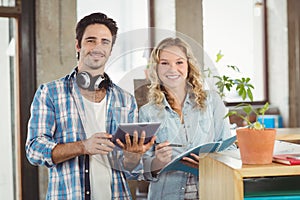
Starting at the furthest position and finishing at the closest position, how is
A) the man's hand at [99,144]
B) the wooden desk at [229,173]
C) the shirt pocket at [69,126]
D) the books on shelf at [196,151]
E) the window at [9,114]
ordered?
the window at [9,114]
the shirt pocket at [69,126]
the man's hand at [99,144]
the books on shelf at [196,151]
the wooden desk at [229,173]

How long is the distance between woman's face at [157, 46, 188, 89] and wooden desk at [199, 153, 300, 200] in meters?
0.36

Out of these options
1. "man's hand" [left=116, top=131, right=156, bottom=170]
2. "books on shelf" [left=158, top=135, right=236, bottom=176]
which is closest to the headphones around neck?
"man's hand" [left=116, top=131, right=156, bottom=170]

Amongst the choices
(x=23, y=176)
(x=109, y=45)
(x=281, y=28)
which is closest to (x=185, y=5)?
(x=281, y=28)

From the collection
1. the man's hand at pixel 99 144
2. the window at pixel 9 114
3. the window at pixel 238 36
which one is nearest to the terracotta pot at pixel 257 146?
the man's hand at pixel 99 144

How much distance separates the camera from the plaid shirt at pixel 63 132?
185 cm

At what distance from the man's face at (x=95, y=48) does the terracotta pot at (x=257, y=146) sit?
2.30 ft

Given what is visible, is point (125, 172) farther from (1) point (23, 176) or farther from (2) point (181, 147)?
(1) point (23, 176)

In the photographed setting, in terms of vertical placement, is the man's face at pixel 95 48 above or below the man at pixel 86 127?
above

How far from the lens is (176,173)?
72.4 inches

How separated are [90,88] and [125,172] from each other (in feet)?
1.14

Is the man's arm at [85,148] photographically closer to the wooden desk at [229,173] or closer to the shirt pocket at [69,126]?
the shirt pocket at [69,126]

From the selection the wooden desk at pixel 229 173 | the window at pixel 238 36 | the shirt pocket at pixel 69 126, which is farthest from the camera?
the window at pixel 238 36

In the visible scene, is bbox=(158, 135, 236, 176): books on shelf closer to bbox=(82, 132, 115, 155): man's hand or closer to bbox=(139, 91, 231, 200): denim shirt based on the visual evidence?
bbox=(139, 91, 231, 200): denim shirt

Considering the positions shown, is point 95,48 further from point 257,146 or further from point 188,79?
point 257,146
